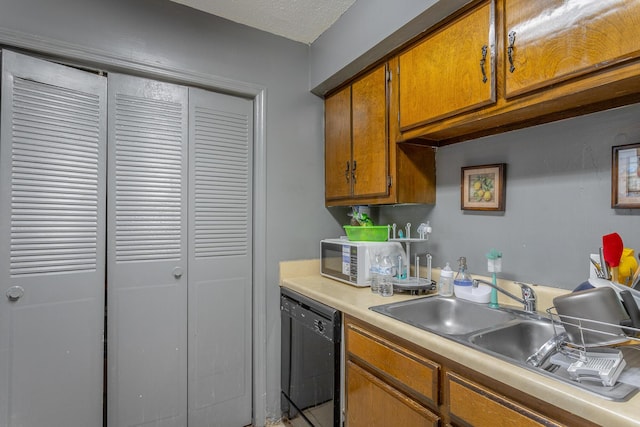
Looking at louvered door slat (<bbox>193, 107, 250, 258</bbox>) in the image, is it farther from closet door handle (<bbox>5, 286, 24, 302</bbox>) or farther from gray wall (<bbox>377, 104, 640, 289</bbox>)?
gray wall (<bbox>377, 104, 640, 289</bbox>)

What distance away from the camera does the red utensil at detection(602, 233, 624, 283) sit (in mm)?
1095

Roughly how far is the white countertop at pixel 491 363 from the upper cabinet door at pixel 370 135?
59cm

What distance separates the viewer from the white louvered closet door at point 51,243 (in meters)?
1.48

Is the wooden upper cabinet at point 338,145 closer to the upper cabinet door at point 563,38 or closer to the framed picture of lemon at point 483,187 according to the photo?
the framed picture of lemon at point 483,187

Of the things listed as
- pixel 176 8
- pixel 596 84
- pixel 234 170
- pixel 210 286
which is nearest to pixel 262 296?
pixel 210 286

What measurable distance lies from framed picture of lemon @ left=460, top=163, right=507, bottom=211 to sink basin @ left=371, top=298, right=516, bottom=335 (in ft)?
1.56

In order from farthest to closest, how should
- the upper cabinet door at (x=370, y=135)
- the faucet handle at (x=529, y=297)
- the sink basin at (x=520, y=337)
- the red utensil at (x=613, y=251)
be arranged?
the upper cabinet door at (x=370, y=135) < the faucet handle at (x=529, y=297) < the sink basin at (x=520, y=337) < the red utensil at (x=613, y=251)

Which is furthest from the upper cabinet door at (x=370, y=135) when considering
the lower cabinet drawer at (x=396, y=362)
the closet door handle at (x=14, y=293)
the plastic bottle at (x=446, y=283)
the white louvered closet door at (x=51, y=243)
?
the closet door handle at (x=14, y=293)

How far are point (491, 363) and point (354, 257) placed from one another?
99 centimetres

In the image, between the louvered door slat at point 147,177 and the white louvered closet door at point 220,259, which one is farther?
the white louvered closet door at point 220,259

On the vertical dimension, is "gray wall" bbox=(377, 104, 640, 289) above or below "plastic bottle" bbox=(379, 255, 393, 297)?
above

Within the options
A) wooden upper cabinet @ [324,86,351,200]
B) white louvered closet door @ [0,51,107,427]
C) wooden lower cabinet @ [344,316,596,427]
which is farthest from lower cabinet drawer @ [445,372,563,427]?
white louvered closet door @ [0,51,107,427]

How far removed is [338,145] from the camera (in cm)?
216

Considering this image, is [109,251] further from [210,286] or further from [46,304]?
[210,286]
